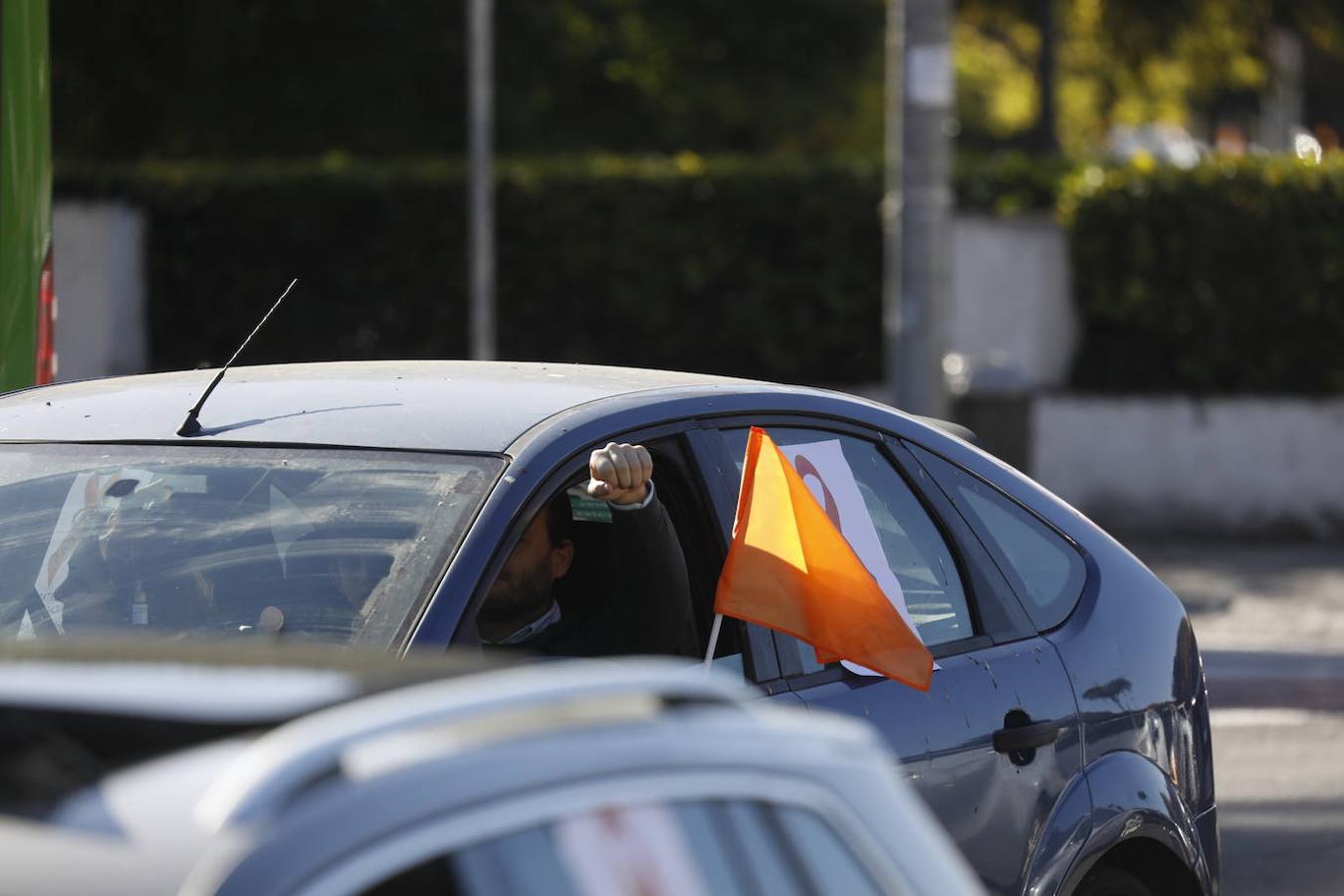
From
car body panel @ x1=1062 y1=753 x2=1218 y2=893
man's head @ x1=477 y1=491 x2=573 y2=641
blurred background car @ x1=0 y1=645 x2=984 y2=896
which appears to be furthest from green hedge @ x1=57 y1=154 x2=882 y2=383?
blurred background car @ x1=0 y1=645 x2=984 y2=896

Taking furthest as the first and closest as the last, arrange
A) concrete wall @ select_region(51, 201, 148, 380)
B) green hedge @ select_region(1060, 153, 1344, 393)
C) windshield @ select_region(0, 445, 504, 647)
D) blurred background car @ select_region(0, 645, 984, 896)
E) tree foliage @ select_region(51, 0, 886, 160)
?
1. tree foliage @ select_region(51, 0, 886, 160)
2. concrete wall @ select_region(51, 201, 148, 380)
3. green hedge @ select_region(1060, 153, 1344, 393)
4. windshield @ select_region(0, 445, 504, 647)
5. blurred background car @ select_region(0, 645, 984, 896)

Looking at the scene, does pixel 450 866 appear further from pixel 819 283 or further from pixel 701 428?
pixel 819 283

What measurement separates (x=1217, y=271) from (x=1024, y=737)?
10.1 meters

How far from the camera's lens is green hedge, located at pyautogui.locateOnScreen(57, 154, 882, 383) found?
13.1m

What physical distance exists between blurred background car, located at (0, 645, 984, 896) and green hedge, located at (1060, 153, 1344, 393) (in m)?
11.7

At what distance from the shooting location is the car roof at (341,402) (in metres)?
3.13

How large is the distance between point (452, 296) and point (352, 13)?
6.39 metres

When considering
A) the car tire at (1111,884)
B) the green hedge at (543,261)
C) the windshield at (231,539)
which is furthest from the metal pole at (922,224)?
the windshield at (231,539)

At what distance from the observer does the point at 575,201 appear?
43.7 feet

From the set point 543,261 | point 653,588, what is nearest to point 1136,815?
point 653,588

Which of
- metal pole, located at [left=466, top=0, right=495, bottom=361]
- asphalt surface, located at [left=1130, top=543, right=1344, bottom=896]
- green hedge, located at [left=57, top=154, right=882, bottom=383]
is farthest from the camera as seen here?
green hedge, located at [left=57, top=154, right=882, bottom=383]

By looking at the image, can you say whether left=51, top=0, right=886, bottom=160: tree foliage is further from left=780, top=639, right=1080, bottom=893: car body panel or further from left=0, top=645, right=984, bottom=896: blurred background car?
left=0, top=645, right=984, bottom=896: blurred background car

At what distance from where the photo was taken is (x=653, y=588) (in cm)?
335

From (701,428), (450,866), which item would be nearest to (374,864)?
(450,866)
